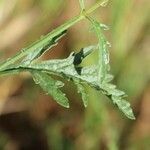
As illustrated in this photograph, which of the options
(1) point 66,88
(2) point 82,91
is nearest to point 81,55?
(2) point 82,91

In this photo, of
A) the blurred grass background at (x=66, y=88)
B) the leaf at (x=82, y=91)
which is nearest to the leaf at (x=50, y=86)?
the leaf at (x=82, y=91)

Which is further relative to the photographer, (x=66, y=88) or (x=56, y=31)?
(x=66, y=88)

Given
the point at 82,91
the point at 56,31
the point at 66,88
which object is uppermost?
the point at 56,31

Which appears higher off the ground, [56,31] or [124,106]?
[56,31]

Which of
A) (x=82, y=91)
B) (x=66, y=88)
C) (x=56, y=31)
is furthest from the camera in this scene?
(x=66, y=88)

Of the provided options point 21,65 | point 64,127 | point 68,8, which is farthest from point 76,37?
point 21,65

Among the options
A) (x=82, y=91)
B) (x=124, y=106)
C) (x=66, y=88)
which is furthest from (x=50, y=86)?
(x=66, y=88)

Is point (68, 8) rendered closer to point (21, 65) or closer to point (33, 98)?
point (33, 98)

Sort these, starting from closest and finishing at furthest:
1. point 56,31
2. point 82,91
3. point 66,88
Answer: point 56,31
point 82,91
point 66,88

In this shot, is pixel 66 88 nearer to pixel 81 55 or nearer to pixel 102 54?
pixel 81 55
